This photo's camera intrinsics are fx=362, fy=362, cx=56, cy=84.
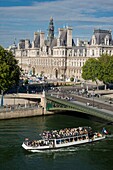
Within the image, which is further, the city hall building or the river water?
the city hall building

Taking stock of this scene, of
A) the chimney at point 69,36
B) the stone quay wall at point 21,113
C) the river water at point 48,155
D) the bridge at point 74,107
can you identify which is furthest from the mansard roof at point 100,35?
the river water at point 48,155

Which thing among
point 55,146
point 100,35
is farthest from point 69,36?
point 55,146

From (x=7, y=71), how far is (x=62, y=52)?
72.6 meters

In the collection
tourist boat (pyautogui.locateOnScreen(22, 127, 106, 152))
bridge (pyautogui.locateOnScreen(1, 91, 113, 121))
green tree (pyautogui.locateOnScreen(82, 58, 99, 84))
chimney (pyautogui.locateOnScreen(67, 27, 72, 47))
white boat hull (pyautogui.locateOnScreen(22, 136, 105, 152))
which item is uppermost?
chimney (pyautogui.locateOnScreen(67, 27, 72, 47))

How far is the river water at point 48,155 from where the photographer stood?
48562 mm

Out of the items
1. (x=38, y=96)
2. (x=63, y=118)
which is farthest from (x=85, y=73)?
(x=63, y=118)

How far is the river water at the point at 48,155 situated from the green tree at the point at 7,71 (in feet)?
50.2

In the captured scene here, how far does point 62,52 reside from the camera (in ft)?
504

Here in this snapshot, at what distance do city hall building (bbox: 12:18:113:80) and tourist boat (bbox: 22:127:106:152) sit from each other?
259 feet

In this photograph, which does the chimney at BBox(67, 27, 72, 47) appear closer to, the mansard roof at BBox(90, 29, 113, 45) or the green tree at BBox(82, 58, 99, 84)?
the mansard roof at BBox(90, 29, 113, 45)

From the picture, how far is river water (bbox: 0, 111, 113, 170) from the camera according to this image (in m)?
48.6

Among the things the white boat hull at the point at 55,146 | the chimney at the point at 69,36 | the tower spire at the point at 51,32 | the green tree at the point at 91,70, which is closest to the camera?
the white boat hull at the point at 55,146

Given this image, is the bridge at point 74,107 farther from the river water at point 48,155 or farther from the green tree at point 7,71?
the green tree at point 7,71

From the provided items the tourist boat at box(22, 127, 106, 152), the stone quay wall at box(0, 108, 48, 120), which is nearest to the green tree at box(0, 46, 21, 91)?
the stone quay wall at box(0, 108, 48, 120)
